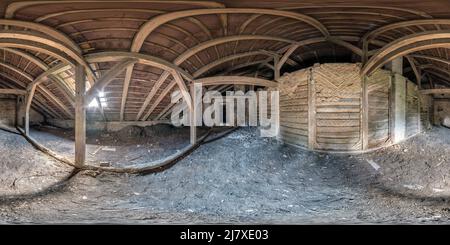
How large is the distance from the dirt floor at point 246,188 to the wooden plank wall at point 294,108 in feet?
1.29

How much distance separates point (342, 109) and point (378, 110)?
0.86 m

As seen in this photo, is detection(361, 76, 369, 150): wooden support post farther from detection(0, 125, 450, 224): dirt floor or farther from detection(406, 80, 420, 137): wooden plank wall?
detection(406, 80, 420, 137): wooden plank wall

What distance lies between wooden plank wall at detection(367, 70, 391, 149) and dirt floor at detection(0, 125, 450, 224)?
0.30 meters

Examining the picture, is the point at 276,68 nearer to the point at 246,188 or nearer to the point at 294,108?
the point at 294,108

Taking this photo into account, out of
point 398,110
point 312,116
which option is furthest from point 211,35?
point 398,110

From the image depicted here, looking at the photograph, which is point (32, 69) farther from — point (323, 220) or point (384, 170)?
point (384, 170)

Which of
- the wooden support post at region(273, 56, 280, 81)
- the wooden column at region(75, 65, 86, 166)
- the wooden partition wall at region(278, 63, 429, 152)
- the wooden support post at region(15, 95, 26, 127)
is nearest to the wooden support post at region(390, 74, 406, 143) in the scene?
the wooden partition wall at region(278, 63, 429, 152)

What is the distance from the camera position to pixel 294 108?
6.30m

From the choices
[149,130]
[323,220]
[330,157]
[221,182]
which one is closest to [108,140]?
[149,130]

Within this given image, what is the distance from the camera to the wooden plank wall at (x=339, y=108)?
5.66 metres

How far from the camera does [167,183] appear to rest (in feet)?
14.9

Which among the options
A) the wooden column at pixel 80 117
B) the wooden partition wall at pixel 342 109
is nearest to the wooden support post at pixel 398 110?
the wooden partition wall at pixel 342 109

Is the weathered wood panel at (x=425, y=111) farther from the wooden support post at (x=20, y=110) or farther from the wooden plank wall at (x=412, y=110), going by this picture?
the wooden support post at (x=20, y=110)

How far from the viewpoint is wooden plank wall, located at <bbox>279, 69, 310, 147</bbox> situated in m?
6.04
